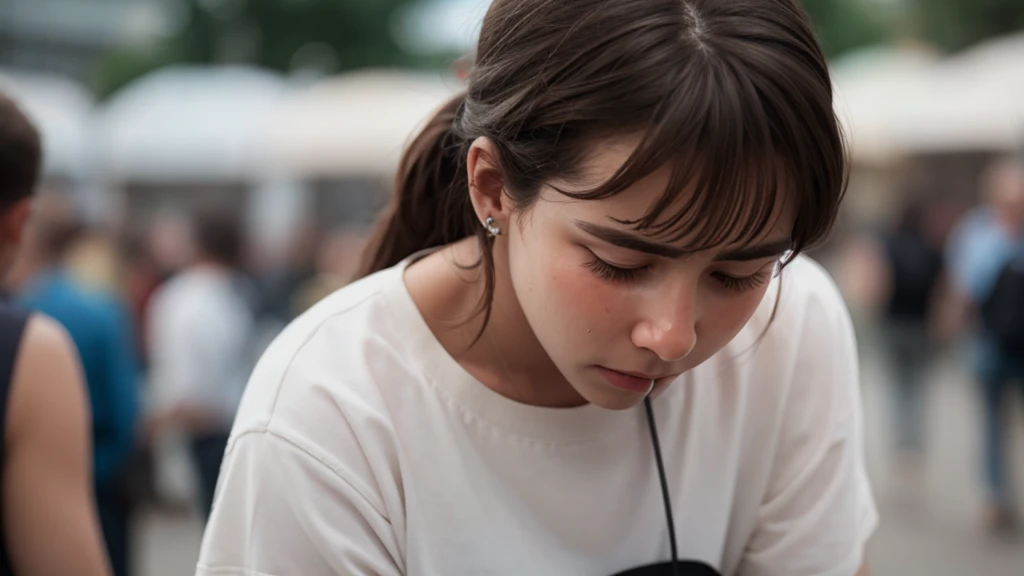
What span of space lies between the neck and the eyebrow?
0.30 meters

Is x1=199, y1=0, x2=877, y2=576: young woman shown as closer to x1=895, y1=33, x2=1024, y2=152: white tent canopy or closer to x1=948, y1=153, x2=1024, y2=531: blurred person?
x1=948, y1=153, x2=1024, y2=531: blurred person

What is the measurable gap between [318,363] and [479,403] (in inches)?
9.0

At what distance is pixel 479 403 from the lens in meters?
1.53

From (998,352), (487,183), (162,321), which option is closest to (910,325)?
(998,352)

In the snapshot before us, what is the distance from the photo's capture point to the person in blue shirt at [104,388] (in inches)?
152

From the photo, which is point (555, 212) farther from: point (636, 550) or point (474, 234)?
point (636, 550)

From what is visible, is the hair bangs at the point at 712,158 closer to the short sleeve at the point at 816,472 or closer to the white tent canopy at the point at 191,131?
the short sleeve at the point at 816,472

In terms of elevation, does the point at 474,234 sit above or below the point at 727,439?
above

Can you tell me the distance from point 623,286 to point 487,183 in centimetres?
25

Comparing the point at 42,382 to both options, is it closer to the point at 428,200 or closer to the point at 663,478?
the point at 428,200

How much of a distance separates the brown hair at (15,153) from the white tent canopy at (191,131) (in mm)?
11671

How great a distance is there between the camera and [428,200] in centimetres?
174

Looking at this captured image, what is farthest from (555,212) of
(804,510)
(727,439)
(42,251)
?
(42,251)

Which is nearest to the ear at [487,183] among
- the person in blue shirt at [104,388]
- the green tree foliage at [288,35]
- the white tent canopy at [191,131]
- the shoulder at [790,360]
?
the shoulder at [790,360]
